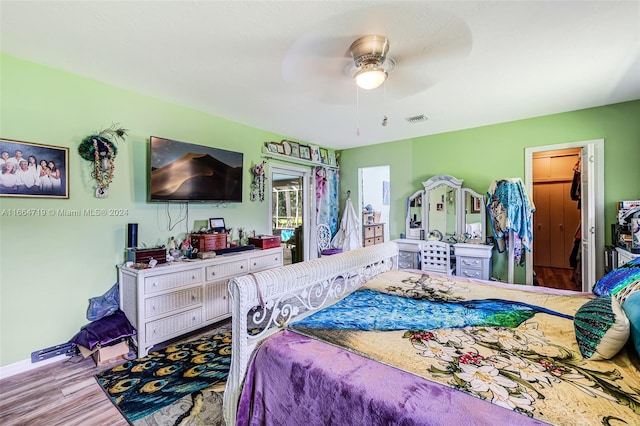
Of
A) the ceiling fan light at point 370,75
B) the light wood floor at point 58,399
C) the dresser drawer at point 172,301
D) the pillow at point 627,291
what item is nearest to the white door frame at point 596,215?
the pillow at point 627,291

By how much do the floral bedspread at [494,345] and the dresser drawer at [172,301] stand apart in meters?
1.65

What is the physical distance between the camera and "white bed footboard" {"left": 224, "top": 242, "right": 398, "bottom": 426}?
1.29 metres

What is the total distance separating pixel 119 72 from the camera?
2283mm

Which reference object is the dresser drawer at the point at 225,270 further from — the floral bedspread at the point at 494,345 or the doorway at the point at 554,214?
the doorway at the point at 554,214

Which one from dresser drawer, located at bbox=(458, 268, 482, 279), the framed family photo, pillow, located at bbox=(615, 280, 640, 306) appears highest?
the framed family photo

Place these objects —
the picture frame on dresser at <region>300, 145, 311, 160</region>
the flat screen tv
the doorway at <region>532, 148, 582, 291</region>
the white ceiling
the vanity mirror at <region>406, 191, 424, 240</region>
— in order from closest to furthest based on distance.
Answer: the white ceiling, the flat screen tv, the vanity mirror at <region>406, 191, 424, 240</region>, the picture frame on dresser at <region>300, 145, 311, 160</region>, the doorway at <region>532, 148, 582, 291</region>

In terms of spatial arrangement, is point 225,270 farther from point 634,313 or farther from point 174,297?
point 634,313

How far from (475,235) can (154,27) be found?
13.3 ft

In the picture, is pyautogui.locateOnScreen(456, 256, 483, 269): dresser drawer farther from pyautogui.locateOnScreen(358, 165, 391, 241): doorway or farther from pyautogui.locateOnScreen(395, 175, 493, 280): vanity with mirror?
pyautogui.locateOnScreen(358, 165, 391, 241): doorway

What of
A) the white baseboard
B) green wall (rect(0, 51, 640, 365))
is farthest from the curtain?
the white baseboard

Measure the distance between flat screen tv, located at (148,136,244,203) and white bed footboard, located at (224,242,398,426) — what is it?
1734mm

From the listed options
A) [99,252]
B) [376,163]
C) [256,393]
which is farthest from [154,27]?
[376,163]

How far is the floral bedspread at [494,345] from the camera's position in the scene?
Answer: 86 cm

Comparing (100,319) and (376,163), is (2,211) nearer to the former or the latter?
(100,319)
